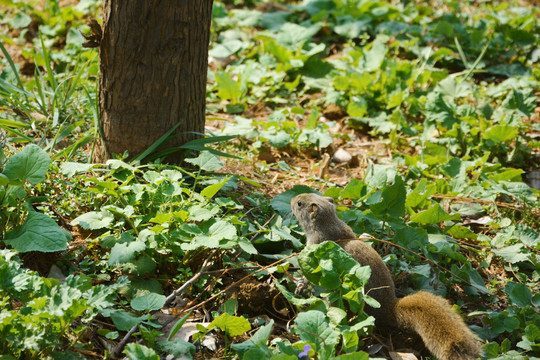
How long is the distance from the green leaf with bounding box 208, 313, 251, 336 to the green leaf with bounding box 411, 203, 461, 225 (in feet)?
4.66

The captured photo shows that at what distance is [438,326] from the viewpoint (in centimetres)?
254

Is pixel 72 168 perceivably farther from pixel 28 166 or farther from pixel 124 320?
pixel 124 320

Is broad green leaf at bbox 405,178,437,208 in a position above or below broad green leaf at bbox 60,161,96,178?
below

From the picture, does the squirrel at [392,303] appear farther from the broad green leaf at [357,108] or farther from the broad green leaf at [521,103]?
the broad green leaf at [521,103]

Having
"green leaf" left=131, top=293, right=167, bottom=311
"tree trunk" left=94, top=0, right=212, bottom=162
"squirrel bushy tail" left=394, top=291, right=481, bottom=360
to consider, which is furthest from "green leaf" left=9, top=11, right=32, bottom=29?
"squirrel bushy tail" left=394, top=291, right=481, bottom=360

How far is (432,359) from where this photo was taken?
264 cm

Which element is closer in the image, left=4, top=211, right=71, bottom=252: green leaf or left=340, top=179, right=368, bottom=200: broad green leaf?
left=4, top=211, right=71, bottom=252: green leaf

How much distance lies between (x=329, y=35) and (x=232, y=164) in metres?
3.24

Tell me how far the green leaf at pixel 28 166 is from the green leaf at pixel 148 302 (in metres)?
0.82

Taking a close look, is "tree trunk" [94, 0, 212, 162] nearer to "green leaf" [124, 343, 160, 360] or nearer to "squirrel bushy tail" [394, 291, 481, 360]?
"green leaf" [124, 343, 160, 360]

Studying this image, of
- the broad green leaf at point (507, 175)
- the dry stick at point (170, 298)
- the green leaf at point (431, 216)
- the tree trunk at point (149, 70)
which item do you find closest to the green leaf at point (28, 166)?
the tree trunk at point (149, 70)

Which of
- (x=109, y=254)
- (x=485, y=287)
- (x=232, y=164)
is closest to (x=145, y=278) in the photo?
→ (x=109, y=254)

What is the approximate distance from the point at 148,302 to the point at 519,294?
2017mm

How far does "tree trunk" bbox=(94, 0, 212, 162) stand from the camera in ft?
10.3
